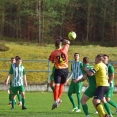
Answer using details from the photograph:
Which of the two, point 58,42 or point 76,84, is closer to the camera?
point 58,42

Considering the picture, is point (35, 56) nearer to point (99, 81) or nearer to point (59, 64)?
point (59, 64)

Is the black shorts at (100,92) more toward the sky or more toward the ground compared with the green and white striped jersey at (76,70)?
more toward the ground

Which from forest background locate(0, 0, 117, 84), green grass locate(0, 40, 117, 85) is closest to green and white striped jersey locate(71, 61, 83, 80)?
green grass locate(0, 40, 117, 85)

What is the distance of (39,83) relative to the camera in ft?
87.9

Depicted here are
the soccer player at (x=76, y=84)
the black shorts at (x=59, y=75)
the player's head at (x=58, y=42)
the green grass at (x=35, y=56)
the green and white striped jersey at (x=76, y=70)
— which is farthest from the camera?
the green grass at (x=35, y=56)

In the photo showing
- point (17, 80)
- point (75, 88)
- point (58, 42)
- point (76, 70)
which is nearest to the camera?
point (58, 42)

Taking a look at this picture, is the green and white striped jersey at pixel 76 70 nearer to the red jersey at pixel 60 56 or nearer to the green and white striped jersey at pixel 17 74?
the green and white striped jersey at pixel 17 74

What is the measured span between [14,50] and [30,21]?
24377mm

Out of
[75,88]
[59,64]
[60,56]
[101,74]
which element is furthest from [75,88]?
[101,74]

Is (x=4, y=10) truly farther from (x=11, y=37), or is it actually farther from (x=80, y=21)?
(x=80, y=21)

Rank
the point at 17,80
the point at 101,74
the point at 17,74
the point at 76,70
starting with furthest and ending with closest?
the point at 76,70 < the point at 17,74 < the point at 17,80 < the point at 101,74

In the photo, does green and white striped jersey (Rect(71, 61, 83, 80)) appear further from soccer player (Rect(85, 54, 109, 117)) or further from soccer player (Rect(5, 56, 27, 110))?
soccer player (Rect(85, 54, 109, 117))

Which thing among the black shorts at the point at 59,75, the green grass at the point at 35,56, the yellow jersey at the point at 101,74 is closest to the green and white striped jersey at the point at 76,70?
the black shorts at the point at 59,75

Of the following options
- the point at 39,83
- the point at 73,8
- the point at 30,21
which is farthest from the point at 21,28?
the point at 39,83
